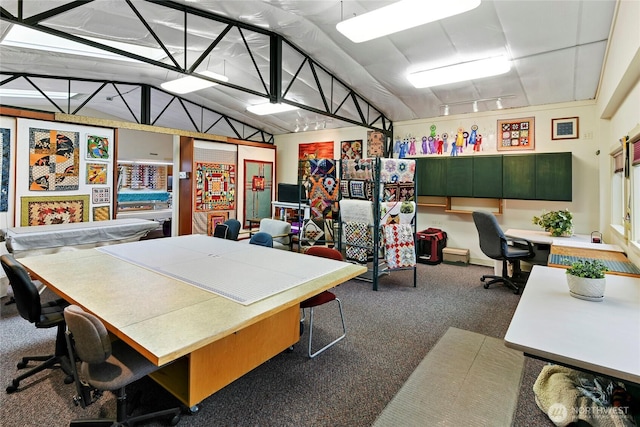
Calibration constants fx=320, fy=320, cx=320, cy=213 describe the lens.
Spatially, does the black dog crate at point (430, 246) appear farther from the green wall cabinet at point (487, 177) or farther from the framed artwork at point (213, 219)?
the framed artwork at point (213, 219)

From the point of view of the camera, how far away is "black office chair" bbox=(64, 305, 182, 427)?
5.00 ft

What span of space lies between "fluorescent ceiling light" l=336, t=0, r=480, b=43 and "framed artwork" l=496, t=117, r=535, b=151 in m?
3.70

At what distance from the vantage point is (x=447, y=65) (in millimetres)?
4289

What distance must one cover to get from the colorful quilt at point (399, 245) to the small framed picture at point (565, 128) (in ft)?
10.1

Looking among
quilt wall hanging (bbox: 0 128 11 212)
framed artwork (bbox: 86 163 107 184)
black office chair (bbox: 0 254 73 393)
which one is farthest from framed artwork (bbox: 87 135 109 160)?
black office chair (bbox: 0 254 73 393)

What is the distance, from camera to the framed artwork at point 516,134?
18.0ft

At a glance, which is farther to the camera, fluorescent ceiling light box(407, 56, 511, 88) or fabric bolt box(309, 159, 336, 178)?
fabric bolt box(309, 159, 336, 178)

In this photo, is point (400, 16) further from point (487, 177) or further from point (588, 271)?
point (487, 177)

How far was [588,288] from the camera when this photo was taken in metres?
1.84

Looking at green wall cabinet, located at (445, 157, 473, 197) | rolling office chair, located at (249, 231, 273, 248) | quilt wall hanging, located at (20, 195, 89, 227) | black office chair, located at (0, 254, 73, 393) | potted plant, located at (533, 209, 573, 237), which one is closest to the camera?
black office chair, located at (0, 254, 73, 393)

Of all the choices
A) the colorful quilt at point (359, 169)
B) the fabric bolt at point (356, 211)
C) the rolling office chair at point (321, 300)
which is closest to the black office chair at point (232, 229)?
the fabric bolt at point (356, 211)

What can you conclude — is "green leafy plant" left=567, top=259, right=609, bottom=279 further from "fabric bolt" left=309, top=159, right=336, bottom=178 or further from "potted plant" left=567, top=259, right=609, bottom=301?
"fabric bolt" left=309, top=159, right=336, bottom=178

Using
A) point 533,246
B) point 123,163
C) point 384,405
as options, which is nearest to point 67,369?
point 384,405

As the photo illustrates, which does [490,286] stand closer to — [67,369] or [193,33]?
[67,369]
